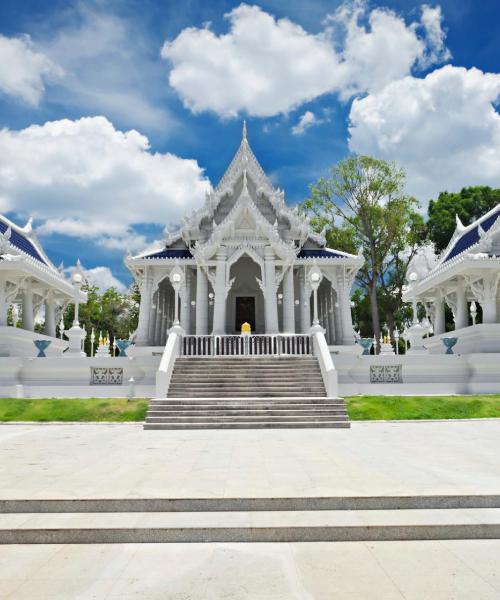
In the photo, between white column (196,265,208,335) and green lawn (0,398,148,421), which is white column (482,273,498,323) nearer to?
white column (196,265,208,335)

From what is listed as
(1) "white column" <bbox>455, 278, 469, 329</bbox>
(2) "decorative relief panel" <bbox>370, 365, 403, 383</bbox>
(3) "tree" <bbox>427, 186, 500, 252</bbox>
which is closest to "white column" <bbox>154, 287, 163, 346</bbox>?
(2) "decorative relief panel" <bbox>370, 365, 403, 383</bbox>

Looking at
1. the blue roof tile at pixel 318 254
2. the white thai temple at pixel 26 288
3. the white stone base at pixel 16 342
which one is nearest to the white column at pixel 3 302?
the white thai temple at pixel 26 288

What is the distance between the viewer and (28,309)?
23375mm

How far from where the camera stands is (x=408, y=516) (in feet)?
18.1

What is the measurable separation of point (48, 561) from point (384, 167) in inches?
1471

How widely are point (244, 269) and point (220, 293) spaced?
3798 mm

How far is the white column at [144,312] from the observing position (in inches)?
997

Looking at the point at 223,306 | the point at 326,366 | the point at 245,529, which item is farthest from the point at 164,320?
the point at 245,529

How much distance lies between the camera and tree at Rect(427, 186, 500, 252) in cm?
4094

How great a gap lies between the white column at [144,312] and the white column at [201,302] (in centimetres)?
267

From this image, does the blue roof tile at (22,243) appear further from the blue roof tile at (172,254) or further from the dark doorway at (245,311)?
the dark doorway at (245,311)

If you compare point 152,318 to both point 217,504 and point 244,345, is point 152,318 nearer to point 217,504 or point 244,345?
point 244,345

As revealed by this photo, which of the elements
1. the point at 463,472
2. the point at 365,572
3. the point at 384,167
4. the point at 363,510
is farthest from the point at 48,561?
the point at 384,167

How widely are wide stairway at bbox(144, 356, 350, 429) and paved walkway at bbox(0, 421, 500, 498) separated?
1.02 metres
